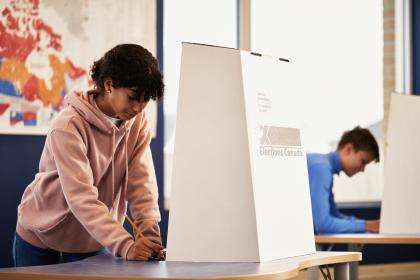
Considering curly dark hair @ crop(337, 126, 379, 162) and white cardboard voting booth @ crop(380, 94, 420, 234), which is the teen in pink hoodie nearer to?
white cardboard voting booth @ crop(380, 94, 420, 234)

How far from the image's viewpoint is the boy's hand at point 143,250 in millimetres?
2062

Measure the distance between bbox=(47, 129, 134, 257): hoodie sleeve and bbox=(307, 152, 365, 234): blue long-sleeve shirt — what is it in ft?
6.63

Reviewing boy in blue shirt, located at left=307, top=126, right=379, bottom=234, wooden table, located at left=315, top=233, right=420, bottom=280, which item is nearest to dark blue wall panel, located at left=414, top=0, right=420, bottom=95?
boy in blue shirt, located at left=307, top=126, right=379, bottom=234

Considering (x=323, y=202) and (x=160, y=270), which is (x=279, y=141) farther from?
(x=323, y=202)

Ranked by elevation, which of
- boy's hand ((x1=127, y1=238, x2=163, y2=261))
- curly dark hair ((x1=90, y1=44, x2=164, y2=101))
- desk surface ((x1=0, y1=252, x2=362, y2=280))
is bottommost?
desk surface ((x1=0, y1=252, x2=362, y2=280))

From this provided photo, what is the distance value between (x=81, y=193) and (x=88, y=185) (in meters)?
0.03

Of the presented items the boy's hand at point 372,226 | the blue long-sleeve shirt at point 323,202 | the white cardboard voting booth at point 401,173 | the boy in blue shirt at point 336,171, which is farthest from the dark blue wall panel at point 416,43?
the white cardboard voting booth at point 401,173

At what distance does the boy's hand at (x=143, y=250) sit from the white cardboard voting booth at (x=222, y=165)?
0.07 meters

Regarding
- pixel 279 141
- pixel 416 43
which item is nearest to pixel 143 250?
pixel 279 141

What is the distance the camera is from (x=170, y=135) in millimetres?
4699

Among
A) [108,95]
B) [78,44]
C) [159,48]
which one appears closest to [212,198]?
[108,95]

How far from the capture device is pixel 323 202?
157 inches

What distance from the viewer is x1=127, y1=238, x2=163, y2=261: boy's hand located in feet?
6.77

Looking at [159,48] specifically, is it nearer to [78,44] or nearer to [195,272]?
[78,44]
